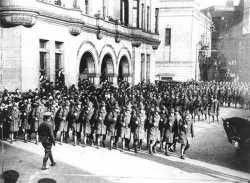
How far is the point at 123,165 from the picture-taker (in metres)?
12.1

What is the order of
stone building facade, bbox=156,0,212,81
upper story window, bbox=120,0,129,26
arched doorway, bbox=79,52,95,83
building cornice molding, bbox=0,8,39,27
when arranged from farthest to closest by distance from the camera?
stone building facade, bbox=156,0,212,81 → upper story window, bbox=120,0,129,26 → arched doorway, bbox=79,52,95,83 → building cornice molding, bbox=0,8,39,27

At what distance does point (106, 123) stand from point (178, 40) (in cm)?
3547

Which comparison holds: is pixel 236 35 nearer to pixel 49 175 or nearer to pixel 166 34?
pixel 166 34

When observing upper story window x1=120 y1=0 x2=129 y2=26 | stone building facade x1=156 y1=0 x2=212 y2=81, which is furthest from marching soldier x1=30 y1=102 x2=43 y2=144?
stone building facade x1=156 y1=0 x2=212 y2=81

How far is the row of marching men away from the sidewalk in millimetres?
761

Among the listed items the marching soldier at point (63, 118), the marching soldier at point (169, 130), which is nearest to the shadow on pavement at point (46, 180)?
the marching soldier at point (63, 118)

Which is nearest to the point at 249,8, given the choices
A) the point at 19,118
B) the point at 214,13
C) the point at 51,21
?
the point at 214,13

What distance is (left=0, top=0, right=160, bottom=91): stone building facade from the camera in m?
18.6

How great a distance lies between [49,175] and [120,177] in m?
2.14

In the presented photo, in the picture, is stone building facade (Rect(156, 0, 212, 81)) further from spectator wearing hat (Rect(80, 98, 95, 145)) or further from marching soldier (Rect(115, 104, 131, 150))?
marching soldier (Rect(115, 104, 131, 150))

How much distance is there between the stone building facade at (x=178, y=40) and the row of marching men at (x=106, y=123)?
34.2 meters

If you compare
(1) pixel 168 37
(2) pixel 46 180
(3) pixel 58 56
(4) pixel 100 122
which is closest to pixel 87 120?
(4) pixel 100 122

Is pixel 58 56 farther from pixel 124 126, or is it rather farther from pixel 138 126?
pixel 138 126

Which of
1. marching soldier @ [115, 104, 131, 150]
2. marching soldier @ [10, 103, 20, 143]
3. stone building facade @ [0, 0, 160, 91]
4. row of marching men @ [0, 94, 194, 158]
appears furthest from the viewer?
stone building facade @ [0, 0, 160, 91]
